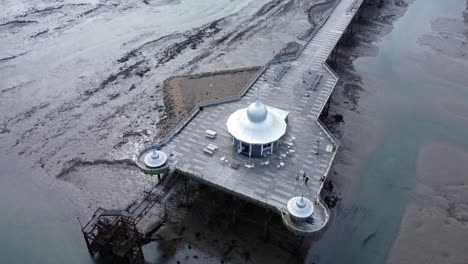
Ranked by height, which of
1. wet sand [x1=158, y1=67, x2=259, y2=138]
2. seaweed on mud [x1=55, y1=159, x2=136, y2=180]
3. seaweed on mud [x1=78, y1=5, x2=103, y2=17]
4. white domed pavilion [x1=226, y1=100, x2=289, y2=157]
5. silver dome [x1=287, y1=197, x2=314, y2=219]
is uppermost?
white domed pavilion [x1=226, y1=100, x2=289, y2=157]

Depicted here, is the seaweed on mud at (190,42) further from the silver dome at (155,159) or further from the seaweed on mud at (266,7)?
the silver dome at (155,159)

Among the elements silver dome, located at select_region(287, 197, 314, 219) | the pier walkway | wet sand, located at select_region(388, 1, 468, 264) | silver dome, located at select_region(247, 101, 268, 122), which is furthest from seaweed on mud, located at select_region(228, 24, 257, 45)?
silver dome, located at select_region(287, 197, 314, 219)

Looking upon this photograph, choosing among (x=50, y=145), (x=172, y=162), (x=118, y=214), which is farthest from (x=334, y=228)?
(x=50, y=145)

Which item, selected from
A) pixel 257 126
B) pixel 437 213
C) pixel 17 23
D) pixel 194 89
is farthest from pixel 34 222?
pixel 17 23

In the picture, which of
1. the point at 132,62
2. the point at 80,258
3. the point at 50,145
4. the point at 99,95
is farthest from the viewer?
Result: the point at 132,62

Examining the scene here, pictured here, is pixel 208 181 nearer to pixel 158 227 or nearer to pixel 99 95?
pixel 158 227

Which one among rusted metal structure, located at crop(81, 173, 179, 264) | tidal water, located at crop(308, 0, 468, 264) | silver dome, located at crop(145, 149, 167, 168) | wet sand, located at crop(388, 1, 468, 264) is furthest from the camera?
tidal water, located at crop(308, 0, 468, 264)

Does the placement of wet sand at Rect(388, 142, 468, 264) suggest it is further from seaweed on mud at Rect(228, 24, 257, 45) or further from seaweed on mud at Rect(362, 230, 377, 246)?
seaweed on mud at Rect(228, 24, 257, 45)

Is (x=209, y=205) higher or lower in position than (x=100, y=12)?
lower
